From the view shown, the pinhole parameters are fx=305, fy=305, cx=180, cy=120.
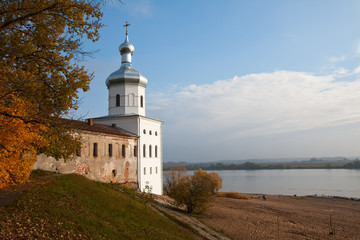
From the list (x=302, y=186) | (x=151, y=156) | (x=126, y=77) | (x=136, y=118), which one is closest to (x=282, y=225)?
(x=151, y=156)

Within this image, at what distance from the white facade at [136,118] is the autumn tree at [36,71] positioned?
19159mm

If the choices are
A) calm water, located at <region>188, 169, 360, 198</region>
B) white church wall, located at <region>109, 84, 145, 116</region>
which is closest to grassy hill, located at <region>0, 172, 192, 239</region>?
white church wall, located at <region>109, 84, 145, 116</region>

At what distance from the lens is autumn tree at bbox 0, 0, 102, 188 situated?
8409mm

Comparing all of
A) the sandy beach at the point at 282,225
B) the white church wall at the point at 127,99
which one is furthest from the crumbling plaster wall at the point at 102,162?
the sandy beach at the point at 282,225

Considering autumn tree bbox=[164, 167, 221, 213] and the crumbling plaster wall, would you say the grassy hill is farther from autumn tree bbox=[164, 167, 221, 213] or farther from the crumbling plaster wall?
autumn tree bbox=[164, 167, 221, 213]

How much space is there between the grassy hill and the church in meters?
8.00

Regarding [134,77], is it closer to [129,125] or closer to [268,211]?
[129,125]

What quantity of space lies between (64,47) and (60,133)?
106 inches

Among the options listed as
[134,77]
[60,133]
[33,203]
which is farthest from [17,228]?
[134,77]

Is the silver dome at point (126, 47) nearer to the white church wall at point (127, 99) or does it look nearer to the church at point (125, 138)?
the church at point (125, 138)

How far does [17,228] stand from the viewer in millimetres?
8008

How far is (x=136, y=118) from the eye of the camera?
30.0 metres

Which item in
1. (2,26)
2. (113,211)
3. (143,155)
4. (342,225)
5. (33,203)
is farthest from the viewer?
(143,155)

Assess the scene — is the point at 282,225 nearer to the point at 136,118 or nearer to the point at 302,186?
the point at 136,118
